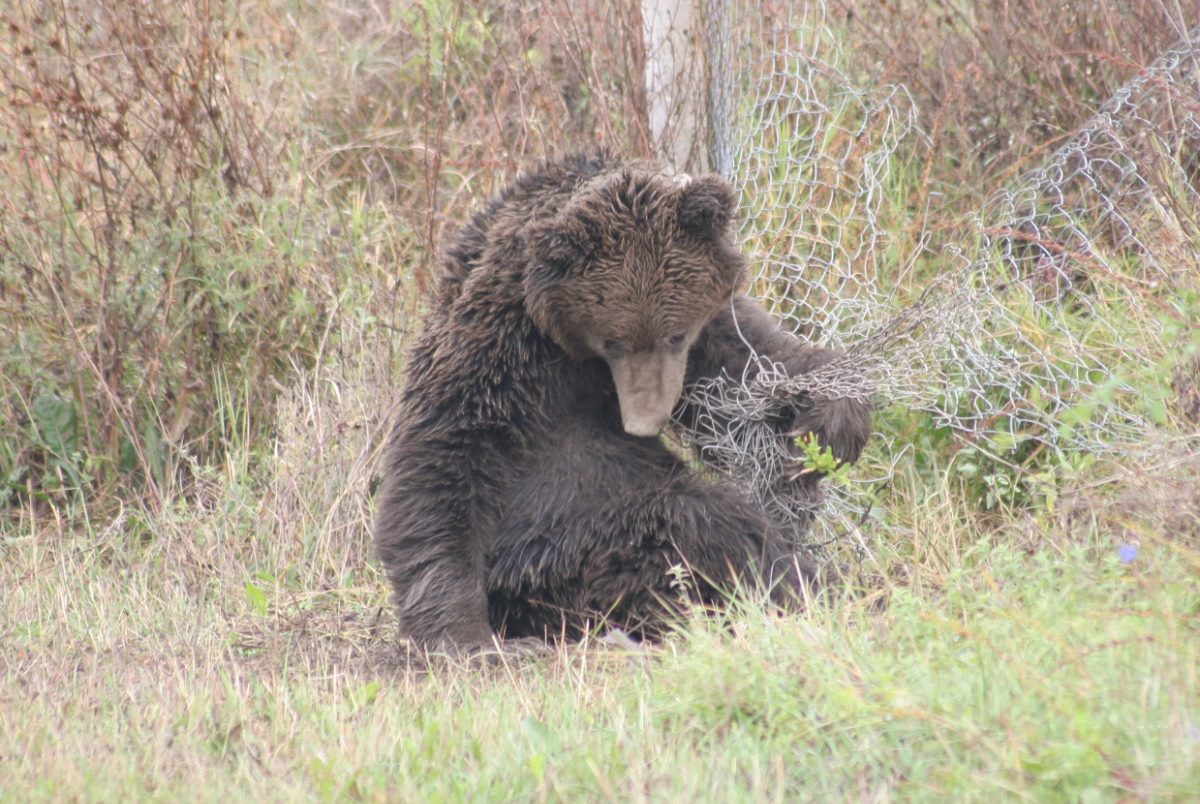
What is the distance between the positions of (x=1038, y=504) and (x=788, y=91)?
2596 millimetres

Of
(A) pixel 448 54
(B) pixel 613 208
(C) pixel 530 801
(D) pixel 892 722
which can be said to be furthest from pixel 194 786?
(A) pixel 448 54

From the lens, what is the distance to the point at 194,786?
3.13 m

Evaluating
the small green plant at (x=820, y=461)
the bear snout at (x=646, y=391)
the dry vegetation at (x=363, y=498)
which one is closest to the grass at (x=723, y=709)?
the dry vegetation at (x=363, y=498)

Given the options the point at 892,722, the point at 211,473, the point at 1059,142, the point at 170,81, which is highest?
the point at 170,81

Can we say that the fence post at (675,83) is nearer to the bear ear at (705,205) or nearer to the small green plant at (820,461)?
the bear ear at (705,205)

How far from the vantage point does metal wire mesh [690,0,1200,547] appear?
4992 mm

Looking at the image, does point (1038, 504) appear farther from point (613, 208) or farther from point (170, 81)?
point (170, 81)

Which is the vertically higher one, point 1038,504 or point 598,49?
point 598,49

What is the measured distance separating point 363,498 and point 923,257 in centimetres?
287

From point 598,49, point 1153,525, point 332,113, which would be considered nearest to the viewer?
point 1153,525

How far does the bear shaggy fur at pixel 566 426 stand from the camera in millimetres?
4480

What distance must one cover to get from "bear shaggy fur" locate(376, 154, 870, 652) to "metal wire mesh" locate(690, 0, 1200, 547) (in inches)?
10.3

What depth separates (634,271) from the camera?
14.7ft

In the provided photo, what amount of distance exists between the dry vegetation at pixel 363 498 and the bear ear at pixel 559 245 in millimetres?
1213
